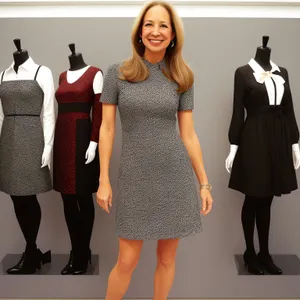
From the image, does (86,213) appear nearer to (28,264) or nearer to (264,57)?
(28,264)

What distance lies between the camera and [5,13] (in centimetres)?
274

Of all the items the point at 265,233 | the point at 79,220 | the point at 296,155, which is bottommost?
the point at 265,233

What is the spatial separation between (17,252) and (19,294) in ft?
1.07

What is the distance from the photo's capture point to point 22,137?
241 cm

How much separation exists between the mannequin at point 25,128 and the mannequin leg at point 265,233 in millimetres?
1494

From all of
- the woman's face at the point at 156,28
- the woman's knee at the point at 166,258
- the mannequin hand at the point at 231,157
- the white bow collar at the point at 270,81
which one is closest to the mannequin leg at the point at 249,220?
the mannequin hand at the point at 231,157

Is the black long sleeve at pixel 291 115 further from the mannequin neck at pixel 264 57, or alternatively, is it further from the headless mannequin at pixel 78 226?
the headless mannequin at pixel 78 226

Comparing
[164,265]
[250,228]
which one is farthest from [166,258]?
[250,228]

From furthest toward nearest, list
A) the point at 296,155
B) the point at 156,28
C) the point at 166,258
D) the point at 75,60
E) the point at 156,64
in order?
the point at 296,155 → the point at 75,60 → the point at 166,258 → the point at 156,64 → the point at 156,28

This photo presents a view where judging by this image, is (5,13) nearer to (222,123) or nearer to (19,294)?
(222,123)

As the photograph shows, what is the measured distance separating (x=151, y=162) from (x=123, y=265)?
0.58m

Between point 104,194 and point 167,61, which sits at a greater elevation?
point 167,61

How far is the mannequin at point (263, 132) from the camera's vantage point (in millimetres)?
2488

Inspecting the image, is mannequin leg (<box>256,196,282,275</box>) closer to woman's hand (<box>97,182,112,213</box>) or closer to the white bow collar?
the white bow collar
